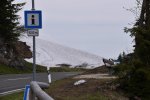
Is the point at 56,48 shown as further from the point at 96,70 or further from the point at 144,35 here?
the point at 144,35

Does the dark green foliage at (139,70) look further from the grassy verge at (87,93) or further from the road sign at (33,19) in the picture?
the road sign at (33,19)

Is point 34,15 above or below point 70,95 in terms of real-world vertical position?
above

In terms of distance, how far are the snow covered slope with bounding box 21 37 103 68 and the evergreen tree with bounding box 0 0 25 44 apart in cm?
1328

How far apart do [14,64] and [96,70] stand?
25470mm

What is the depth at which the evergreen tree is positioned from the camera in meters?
49.6

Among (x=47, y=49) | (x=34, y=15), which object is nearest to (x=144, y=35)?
(x=34, y=15)

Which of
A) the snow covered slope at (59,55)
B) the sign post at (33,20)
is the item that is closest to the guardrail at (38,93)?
the sign post at (33,20)

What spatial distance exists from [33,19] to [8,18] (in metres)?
33.2

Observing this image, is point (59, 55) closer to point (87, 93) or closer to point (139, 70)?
point (87, 93)

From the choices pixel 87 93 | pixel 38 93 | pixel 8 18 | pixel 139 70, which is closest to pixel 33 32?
pixel 87 93

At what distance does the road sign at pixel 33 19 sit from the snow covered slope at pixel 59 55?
152 feet

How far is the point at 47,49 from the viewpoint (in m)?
72.3

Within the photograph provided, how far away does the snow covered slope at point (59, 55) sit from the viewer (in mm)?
67475

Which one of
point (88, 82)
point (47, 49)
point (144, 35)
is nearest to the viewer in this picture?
point (144, 35)
